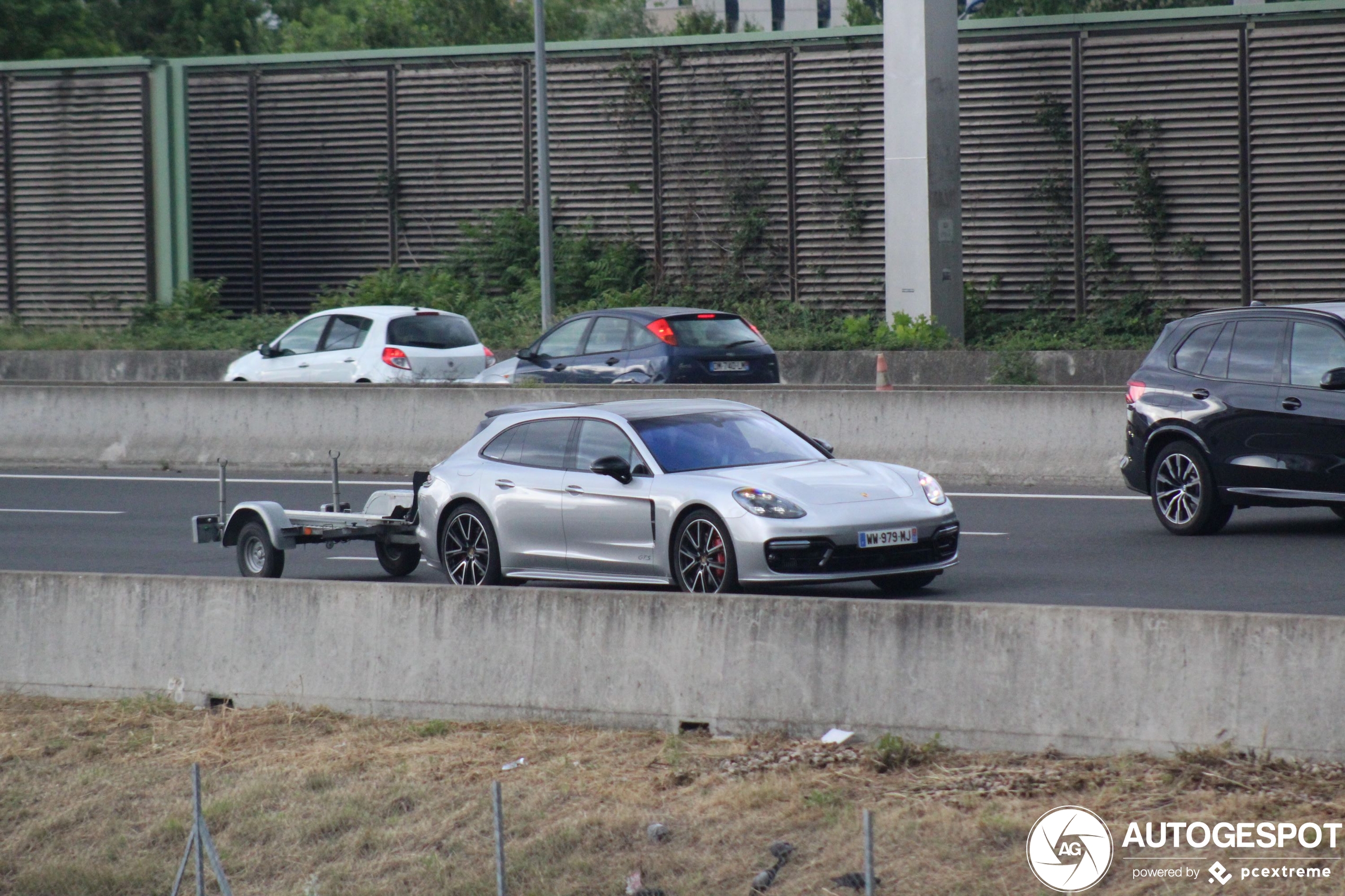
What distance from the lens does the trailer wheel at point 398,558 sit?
1295 cm

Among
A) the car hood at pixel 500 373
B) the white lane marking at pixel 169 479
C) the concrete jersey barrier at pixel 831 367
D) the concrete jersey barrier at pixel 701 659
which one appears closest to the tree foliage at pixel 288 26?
the concrete jersey barrier at pixel 831 367

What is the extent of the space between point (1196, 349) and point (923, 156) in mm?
15996

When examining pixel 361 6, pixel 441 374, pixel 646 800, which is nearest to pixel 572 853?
pixel 646 800

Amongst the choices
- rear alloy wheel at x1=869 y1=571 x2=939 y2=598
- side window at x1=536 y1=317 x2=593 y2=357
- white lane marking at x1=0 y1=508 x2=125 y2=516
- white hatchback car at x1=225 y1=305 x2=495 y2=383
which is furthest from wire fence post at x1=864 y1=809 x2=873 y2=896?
white hatchback car at x1=225 y1=305 x2=495 y2=383

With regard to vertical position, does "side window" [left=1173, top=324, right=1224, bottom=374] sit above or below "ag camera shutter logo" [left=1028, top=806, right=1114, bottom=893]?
above

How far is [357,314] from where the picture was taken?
901 inches

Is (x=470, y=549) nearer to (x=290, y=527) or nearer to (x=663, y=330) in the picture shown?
(x=290, y=527)

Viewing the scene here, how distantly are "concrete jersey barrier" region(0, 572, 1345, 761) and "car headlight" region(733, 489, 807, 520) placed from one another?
1831mm

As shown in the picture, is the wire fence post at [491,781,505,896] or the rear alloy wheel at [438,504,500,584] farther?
the rear alloy wheel at [438,504,500,584]

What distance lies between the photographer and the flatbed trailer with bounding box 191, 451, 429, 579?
12.1 metres

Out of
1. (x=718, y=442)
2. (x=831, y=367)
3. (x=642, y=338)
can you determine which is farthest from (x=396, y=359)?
(x=718, y=442)

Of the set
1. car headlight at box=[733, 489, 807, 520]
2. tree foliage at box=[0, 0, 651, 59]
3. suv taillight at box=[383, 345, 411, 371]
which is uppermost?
tree foliage at box=[0, 0, 651, 59]

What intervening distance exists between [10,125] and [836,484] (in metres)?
31.5

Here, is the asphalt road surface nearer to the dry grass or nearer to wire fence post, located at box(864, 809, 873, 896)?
the dry grass
